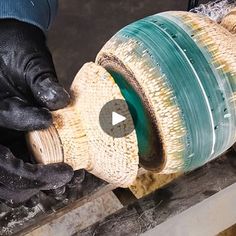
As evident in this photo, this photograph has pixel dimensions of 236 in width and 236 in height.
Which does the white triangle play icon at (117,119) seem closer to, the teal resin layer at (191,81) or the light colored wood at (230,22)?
the teal resin layer at (191,81)

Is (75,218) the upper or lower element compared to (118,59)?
lower

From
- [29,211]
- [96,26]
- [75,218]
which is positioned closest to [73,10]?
[96,26]

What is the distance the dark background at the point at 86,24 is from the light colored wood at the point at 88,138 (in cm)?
121

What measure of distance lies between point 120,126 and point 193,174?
17.1 inches

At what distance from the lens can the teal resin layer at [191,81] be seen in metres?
1.03

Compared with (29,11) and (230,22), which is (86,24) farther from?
(230,22)

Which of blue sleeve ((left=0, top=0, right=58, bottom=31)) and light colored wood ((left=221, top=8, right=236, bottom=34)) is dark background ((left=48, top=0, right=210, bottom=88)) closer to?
blue sleeve ((left=0, top=0, right=58, bottom=31))

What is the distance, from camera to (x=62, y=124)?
1.09 meters

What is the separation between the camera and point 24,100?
1.09m

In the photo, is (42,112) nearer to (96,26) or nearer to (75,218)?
(75,218)
